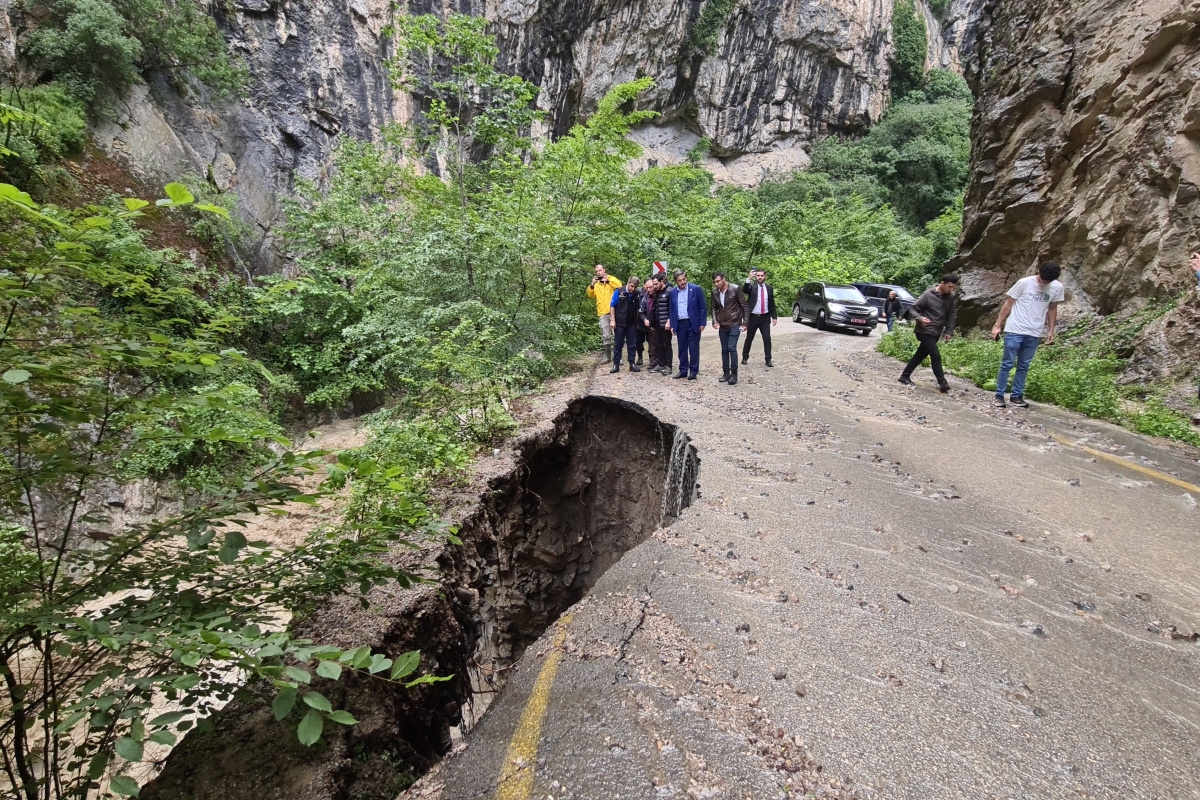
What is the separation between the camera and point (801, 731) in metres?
2.29

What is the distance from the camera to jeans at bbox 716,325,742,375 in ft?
27.9

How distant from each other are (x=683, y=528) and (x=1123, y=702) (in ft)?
8.08

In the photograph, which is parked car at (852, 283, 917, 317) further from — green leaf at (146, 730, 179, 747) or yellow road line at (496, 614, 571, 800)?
green leaf at (146, 730, 179, 747)

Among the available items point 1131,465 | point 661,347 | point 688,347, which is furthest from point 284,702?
point 661,347

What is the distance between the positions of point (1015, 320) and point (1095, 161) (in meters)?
5.64

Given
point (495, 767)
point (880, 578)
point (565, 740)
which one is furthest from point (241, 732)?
point (880, 578)

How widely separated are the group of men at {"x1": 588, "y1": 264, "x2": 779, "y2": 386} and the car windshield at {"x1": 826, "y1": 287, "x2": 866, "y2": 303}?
8.46 metres

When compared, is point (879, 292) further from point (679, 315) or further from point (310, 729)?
point (310, 729)

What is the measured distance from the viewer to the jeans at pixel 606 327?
9977mm

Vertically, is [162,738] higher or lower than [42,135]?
lower

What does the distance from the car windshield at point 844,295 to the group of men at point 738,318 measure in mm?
8528

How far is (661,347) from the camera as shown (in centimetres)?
957

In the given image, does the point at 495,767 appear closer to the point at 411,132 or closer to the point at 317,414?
the point at 411,132

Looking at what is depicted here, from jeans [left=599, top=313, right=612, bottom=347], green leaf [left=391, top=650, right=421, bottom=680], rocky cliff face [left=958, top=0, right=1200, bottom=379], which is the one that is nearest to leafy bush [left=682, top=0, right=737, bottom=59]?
rocky cliff face [left=958, top=0, right=1200, bottom=379]
